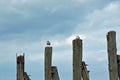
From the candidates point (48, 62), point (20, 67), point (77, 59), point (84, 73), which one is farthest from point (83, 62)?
point (20, 67)

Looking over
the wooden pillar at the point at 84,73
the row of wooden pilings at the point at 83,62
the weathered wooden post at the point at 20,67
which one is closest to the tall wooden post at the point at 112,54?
the row of wooden pilings at the point at 83,62

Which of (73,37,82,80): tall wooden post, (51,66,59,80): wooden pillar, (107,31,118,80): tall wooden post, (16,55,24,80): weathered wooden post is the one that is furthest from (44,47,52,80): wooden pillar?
(107,31,118,80): tall wooden post

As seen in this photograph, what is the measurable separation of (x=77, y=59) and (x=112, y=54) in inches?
50.3

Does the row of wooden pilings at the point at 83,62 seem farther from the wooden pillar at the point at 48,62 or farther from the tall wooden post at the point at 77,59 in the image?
the wooden pillar at the point at 48,62

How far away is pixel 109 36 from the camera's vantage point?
1377 cm

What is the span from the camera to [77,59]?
14047 millimetres

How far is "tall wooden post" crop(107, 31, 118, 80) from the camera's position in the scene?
43.9 ft

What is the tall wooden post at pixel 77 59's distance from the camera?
550 inches

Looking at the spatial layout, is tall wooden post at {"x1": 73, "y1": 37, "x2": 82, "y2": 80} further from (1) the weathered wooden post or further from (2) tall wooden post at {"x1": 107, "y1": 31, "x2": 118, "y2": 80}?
(1) the weathered wooden post

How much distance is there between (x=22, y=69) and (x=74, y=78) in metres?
2.89

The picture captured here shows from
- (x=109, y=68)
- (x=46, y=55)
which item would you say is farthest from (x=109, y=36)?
(x=46, y=55)

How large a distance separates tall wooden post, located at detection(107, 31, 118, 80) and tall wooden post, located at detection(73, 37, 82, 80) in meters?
1.07

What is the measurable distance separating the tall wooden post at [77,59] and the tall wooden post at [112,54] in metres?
1.07

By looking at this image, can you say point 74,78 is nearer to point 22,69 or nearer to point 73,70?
point 73,70
